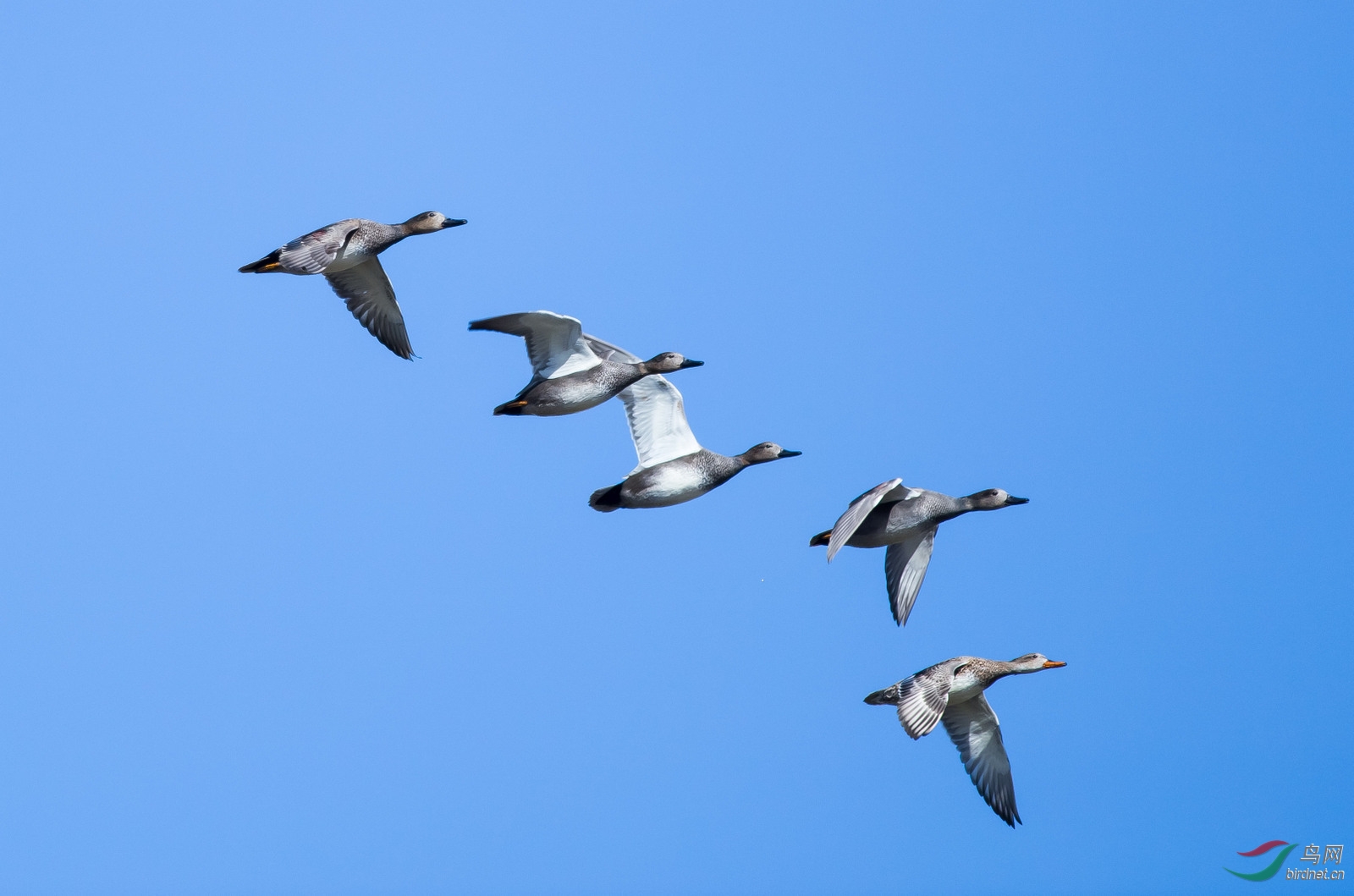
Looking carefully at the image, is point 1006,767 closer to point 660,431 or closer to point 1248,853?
point 660,431

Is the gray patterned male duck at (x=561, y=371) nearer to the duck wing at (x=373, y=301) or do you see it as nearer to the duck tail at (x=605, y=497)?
the duck tail at (x=605, y=497)

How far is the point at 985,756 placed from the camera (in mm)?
17344

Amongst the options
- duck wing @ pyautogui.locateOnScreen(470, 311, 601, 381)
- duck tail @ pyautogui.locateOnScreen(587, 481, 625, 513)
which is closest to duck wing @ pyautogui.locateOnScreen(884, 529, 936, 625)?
duck tail @ pyautogui.locateOnScreen(587, 481, 625, 513)

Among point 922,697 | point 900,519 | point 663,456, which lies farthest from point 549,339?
point 922,697

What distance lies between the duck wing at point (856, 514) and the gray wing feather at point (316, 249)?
21.1 ft

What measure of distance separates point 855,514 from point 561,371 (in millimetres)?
3813

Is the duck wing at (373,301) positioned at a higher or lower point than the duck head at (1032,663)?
higher

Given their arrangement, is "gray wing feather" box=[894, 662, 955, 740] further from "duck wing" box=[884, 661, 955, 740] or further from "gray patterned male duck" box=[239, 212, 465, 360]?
"gray patterned male duck" box=[239, 212, 465, 360]

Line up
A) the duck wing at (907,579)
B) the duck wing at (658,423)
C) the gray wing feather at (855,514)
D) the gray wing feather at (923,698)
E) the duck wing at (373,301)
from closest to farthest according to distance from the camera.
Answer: the gray wing feather at (923,698) < the gray wing feather at (855,514) < the duck wing at (658,423) < the duck wing at (907,579) < the duck wing at (373,301)

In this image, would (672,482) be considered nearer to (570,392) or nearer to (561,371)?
(570,392)

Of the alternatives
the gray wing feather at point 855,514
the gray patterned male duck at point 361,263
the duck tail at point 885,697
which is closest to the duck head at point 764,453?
the gray wing feather at point 855,514

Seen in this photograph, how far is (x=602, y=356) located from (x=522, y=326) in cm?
128

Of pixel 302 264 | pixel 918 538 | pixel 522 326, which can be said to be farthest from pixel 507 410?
pixel 918 538

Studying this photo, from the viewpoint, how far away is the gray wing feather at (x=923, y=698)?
1480 centimetres
